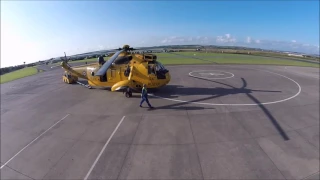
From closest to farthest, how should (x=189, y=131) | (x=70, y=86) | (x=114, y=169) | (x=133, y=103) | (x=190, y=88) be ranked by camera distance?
(x=114, y=169), (x=189, y=131), (x=133, y=103), (x=190, y=88), (x=70, y=86)

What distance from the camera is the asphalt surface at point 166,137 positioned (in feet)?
24.4

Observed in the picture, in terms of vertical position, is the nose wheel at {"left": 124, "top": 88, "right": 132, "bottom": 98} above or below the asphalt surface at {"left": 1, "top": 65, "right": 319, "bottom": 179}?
above

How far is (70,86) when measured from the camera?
71.3ft

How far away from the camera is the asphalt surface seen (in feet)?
24.4

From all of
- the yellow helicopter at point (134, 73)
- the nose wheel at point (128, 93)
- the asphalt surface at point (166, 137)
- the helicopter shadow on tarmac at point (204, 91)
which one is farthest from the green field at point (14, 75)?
the helicopter shadow on tarmac at point (204, 91)

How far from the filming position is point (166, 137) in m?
9.62

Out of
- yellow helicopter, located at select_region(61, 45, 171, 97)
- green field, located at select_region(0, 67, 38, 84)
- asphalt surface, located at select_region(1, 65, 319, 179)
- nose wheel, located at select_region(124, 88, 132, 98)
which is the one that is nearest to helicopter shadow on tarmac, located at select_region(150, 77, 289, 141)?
→ asphalt surface, located at select_region(1, 65, 319, 179)

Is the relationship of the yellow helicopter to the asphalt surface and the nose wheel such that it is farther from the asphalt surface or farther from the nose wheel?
the asphalt surface

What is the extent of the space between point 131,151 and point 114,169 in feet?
4.15

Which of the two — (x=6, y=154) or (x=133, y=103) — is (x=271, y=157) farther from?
(x=6, y=154)

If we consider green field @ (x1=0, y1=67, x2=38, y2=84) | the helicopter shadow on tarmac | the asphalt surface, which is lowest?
the asphalt surface

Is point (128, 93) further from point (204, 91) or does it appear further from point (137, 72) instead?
point (204, 91)

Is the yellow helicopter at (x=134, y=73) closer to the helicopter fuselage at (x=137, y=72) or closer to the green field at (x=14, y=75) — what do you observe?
the helicopter fuselage at (x=137, y=72)

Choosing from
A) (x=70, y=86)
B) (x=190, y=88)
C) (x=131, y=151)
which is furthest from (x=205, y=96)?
(x=70, y=86)
